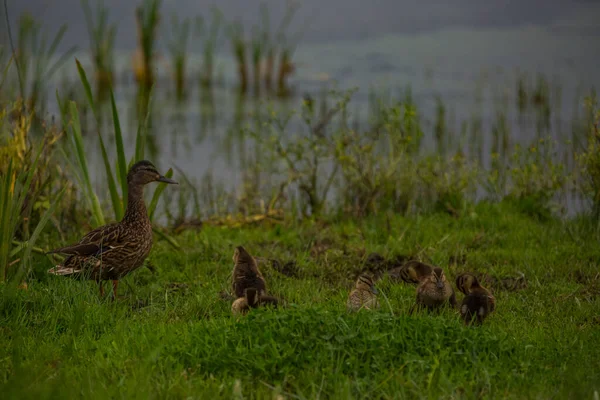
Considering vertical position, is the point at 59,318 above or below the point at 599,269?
above

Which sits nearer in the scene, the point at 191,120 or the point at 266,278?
the point at 266,278

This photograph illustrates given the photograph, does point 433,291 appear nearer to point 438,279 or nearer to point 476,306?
point 438,279

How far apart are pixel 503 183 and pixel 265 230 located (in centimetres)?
372

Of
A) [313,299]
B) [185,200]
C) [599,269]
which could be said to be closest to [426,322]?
[313,299]

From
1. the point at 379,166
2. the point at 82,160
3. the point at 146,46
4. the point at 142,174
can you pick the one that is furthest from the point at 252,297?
the point at 146,46

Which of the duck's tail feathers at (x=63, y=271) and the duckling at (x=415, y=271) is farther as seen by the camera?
the duck's tail feathers at (x=63, y=271)

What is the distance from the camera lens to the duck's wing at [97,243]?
Result: 7.05m

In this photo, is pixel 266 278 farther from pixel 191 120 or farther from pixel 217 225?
pixel 191 120

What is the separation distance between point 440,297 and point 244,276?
174 cm

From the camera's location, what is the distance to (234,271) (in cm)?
704

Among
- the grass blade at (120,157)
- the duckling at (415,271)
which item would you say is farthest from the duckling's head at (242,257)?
the grass blade at (120,157)

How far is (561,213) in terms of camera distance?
1048cm

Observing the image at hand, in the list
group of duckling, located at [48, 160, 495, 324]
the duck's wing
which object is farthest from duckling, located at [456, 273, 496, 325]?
the duck's wing

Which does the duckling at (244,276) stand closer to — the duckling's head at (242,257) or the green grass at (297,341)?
the duckling's head at (242,257)
